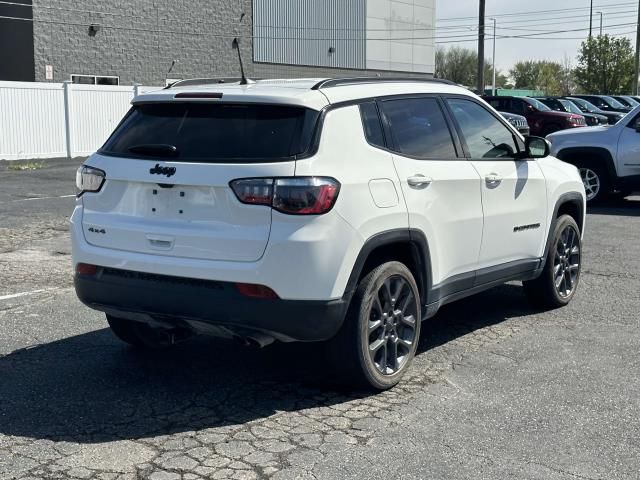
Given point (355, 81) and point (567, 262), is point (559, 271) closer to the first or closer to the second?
point (567, 262)

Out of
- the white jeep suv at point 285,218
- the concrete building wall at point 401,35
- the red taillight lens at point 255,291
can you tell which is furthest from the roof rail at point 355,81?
the concrete building wall at point 401,35

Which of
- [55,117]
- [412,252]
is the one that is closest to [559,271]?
[412,252]

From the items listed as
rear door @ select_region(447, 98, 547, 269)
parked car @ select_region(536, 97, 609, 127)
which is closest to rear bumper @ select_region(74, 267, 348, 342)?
rear door @ select_region(447, 98, 547, 269)

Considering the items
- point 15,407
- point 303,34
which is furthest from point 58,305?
point 303,34

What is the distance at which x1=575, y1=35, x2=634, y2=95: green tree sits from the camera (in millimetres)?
63750

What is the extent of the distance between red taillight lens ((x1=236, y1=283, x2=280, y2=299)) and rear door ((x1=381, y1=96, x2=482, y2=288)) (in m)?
1.10

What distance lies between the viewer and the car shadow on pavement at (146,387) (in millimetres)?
4648

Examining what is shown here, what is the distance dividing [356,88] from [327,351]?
1.60m

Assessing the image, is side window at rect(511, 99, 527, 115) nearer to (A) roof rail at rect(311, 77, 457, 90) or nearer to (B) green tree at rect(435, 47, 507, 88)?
(A) roof rail at rect(311, 77, 457, 90)

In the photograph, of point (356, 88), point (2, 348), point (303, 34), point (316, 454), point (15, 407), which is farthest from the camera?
point (303, 34)

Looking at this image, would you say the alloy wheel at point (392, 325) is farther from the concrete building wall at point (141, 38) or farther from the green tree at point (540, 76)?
the green tree at point (540, 76)

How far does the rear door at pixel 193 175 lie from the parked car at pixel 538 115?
946 inches

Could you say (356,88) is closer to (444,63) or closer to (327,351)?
(327,351)

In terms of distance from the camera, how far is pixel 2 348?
605 cm
